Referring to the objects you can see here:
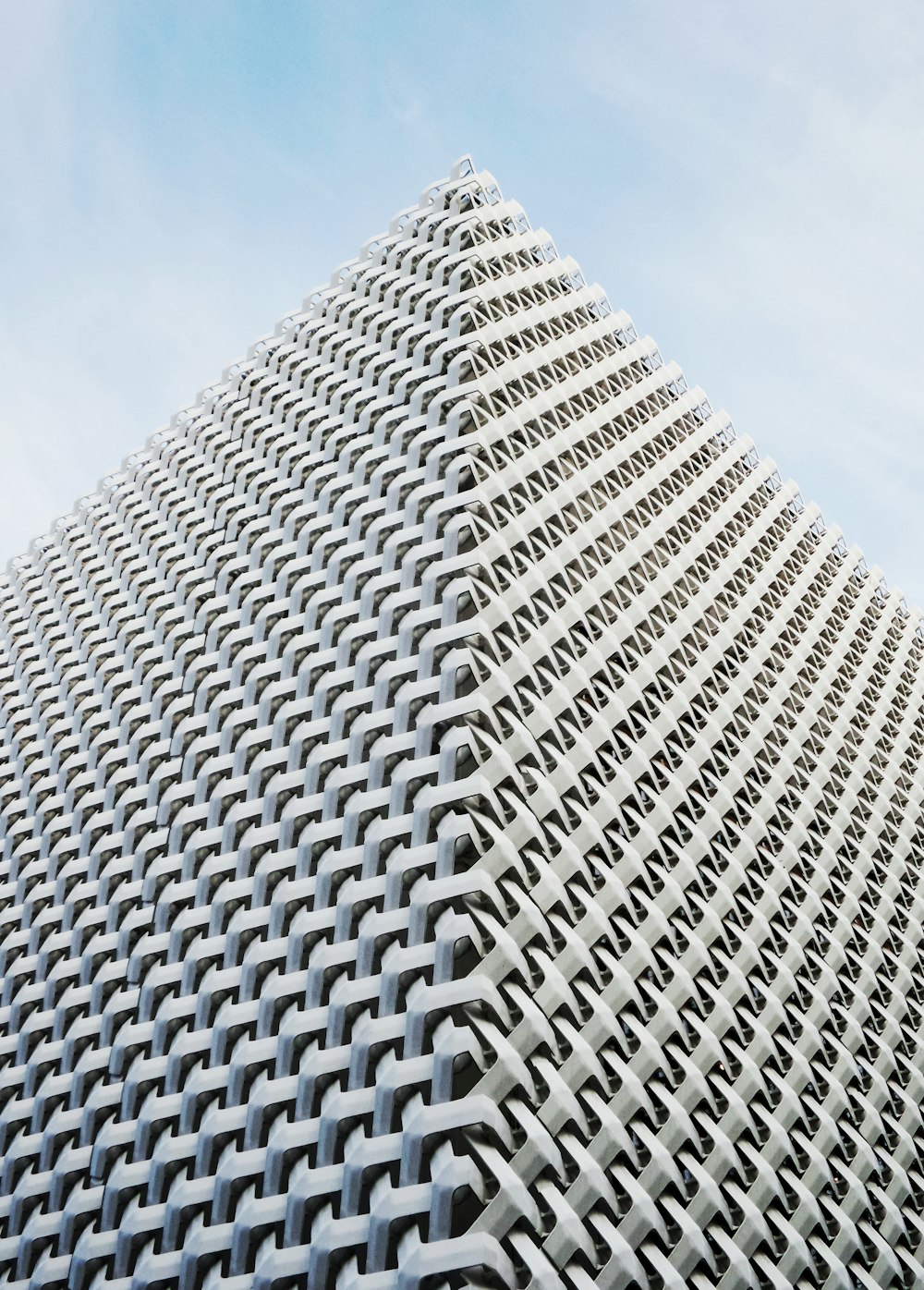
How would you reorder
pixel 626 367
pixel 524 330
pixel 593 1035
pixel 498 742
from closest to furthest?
pixel 593 1035 → pixel 498 742 → pixel 524 330 → pixel 626 367

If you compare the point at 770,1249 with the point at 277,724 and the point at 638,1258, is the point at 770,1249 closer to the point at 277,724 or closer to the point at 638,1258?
the point at 638,1258

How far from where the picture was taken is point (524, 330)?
10.2 meters

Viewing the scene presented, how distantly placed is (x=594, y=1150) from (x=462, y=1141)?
2.50 ft

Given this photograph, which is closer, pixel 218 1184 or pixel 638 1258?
pixel 638 1258

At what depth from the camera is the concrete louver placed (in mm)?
4906

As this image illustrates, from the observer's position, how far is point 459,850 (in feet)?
17.5

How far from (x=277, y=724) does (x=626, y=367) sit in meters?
6.01

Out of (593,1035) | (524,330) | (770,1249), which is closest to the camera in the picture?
(593,1035)

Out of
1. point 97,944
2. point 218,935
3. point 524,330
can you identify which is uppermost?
point 524,330

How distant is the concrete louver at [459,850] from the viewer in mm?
4906

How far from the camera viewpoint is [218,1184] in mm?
5484

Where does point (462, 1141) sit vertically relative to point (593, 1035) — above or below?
below

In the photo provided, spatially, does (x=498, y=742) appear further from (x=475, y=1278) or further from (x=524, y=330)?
(x=524, y=330)

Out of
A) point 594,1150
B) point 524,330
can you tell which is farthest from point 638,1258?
point 524,330
